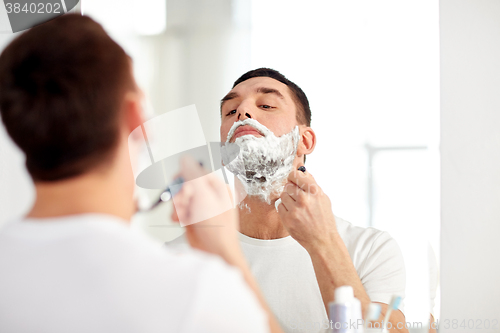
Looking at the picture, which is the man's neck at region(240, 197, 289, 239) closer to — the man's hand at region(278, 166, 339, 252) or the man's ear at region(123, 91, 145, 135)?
the man's hand at region(278, 166, 339, 252)

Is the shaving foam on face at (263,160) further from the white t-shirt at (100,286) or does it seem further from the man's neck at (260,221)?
the white t-shirt at (100,286)

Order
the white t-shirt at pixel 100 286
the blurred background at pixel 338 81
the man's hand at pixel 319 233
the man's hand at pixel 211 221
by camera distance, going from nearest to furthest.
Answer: the white t-shirt at pixel 100 286, the man's hand at pixel 211 221, the man's hand at pixel 319 233, the blurred background at pixel 338 81

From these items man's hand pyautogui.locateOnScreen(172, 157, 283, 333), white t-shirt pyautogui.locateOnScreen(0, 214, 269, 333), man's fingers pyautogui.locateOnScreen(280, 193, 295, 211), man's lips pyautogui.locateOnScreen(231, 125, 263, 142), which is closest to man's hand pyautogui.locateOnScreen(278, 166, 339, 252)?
man's fingers pyautogui.locateOnScreen(280, 193, 295, 211)

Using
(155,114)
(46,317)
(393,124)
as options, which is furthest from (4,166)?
(393,124)

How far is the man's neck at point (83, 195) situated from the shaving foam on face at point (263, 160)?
1.80ft

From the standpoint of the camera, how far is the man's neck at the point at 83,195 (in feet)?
1.45

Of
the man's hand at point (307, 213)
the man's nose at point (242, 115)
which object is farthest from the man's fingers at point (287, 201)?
the man's nose at point (242, 115)

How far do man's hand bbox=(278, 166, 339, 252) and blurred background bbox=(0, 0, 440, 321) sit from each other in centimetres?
5

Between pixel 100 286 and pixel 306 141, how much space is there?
695 millimetres

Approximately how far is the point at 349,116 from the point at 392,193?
0.22 meters

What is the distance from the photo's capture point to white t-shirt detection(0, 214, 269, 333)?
401 millimetres

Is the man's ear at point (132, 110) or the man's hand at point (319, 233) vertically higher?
the man's ear at point (132, 110)

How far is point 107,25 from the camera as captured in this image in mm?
1060

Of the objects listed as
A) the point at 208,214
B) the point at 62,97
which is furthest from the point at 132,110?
the point at 208,214
